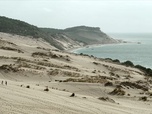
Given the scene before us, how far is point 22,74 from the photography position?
91.3ft

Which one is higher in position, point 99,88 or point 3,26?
point 3,26

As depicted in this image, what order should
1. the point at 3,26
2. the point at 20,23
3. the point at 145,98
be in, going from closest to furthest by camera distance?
the point at 145,98
the point at 3,26
the point at 20,23

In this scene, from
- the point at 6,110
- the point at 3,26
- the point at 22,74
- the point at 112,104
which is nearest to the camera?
the point at 6,110

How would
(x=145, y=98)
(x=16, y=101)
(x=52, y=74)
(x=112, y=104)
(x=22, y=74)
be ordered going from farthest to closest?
1. (x=52, y=74)
2. (x=22, y=74)
3. (x=145, y=98)
4. (x=112, y=104)
5. (x=16, y=101)

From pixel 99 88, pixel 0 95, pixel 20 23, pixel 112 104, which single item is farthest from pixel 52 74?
pixel 20 23

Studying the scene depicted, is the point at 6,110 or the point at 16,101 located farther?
the point at 16,101

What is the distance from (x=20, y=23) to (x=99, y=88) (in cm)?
12494

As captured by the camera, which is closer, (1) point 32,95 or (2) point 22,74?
(1) point 32,95

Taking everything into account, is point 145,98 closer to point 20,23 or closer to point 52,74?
point 52,74

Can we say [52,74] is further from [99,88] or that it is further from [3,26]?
[3,26]

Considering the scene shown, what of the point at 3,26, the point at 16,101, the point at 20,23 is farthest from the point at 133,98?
the point at 20,23

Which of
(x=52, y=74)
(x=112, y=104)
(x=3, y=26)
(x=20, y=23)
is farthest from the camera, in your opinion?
(x=20, y=23)

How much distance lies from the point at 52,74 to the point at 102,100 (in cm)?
1250

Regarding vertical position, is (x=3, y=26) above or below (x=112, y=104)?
above
